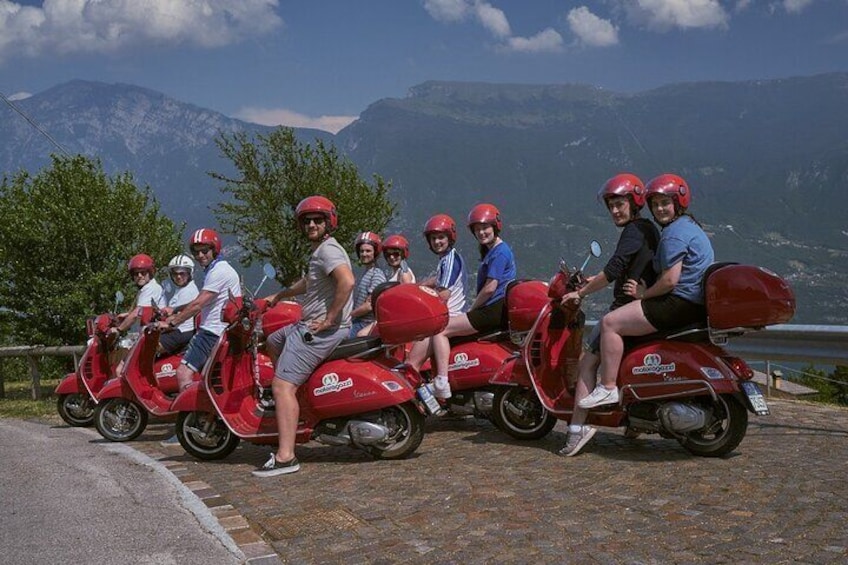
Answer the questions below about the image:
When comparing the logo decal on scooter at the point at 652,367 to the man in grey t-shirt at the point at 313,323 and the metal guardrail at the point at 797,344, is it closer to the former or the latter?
the man in grey t-shirt at the point at 313,323

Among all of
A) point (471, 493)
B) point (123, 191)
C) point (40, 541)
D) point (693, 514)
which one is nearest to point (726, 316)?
point (693, 514)

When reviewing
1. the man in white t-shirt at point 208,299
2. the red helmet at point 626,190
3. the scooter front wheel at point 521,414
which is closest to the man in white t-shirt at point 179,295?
the man in white t-shirt at point 208,299

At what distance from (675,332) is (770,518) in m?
1.85

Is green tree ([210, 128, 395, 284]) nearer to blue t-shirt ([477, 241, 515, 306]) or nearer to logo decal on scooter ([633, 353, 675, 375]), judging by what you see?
blue t-shirt ([477, 241, 515, 306])

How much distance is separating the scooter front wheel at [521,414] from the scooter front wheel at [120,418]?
363 centimetres

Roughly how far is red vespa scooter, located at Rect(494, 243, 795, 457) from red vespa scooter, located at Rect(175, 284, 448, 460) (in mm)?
1273

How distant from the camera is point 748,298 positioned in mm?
5820

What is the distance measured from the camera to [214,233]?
8.52 m

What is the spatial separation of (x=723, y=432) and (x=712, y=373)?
0.44 meters

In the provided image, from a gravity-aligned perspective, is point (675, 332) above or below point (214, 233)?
below

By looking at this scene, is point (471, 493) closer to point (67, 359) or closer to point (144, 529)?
point (144, 529)

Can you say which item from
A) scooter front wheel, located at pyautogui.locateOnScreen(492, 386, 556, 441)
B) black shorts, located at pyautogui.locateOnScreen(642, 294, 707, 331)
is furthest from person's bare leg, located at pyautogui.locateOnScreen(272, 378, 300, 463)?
black shorts, located at pyautogui.locateOnScreen(642, 294, 707, 331)

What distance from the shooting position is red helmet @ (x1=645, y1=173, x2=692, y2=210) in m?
6.19

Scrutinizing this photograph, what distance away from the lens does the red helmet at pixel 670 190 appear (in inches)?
244
